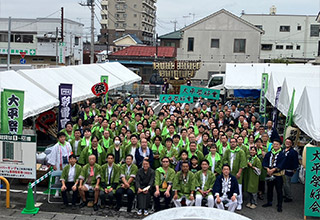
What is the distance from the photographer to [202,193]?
7613 mm

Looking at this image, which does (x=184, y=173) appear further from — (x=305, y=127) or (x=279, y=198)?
(x=305, y=127)

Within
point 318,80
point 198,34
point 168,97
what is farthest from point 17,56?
point 318,80

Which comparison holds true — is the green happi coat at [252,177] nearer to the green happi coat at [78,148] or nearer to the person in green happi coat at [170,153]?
the person in green happi coat at [170,153]

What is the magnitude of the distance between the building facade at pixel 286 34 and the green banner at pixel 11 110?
44.4 m

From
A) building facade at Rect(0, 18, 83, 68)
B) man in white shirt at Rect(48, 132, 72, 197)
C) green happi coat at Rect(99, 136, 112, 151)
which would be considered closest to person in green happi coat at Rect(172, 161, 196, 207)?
green happi coat at Rect(99, 136, 112, 151)

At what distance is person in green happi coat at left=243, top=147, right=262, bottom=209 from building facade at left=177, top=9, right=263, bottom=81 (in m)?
27.7

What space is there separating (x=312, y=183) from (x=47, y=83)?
9.09m

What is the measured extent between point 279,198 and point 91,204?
4063 millimetres

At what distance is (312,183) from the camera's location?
761 cm

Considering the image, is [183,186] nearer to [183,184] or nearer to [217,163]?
[183,184]

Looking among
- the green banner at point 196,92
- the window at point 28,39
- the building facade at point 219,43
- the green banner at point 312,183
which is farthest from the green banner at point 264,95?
the window at point 28,39

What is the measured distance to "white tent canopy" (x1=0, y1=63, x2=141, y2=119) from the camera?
1067cm

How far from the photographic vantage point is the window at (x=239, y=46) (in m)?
35.8

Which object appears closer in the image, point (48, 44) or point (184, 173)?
point (184, 173)
